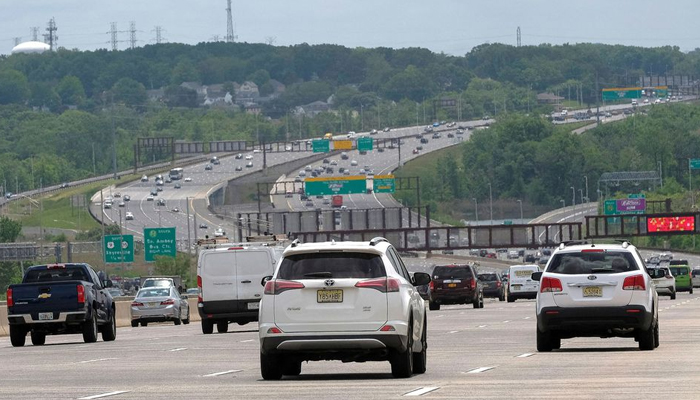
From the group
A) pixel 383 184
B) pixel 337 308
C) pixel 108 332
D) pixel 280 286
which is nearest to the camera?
pixel 337 308

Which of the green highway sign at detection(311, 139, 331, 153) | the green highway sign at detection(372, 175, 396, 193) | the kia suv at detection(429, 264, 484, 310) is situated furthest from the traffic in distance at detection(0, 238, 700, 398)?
the green highway sign at detection(311, 139, 331, 153)

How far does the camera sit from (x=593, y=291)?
1142 inches

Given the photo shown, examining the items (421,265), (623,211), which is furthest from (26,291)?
(623,211)

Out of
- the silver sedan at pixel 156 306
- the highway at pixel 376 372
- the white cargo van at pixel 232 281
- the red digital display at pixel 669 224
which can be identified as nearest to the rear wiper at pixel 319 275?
the highway at pixel 376 372

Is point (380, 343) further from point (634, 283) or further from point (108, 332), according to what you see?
point (108, 332)

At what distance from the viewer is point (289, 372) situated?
23797 millimetres

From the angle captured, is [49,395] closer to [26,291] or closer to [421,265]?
[26,291]

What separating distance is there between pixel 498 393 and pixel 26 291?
19.5 m

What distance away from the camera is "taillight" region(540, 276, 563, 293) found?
95.5 feet

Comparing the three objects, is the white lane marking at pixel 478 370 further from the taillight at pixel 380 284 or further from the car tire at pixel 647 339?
the car tire at pixel 647 339

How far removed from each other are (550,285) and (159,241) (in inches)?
3469

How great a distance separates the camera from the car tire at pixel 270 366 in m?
22.6

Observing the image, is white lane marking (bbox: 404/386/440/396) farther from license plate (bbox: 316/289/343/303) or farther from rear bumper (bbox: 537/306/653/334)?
rear bumper (bbox: 537/306/653/334)

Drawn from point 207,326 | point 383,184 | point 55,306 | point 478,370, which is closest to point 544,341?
point 478,370
